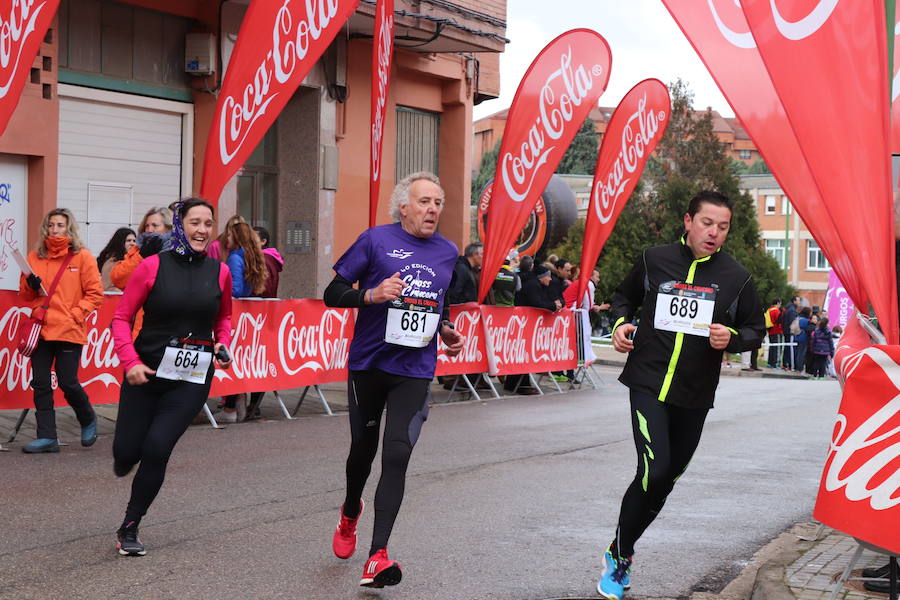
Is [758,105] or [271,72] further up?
[271,72]

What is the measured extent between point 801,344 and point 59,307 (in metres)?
27.9

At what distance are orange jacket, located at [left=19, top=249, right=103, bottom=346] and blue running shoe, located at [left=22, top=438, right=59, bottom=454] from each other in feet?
2.66

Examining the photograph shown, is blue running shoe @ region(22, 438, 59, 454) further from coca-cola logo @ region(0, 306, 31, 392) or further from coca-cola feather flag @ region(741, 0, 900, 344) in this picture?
coca-cola feather flag @ region(741, 0, 900, 344)

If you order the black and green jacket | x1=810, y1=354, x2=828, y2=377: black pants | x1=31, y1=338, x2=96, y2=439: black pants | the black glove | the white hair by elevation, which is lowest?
x1=810, y1=354, x2=828, y2=377: black pants

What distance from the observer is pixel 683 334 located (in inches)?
232

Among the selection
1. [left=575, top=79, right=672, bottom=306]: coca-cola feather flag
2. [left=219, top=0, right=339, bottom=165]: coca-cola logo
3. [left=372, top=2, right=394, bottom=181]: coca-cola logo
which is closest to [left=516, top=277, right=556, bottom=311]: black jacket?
[left=575, top=79, right=672, bottom=306]: coca-cola feather flag

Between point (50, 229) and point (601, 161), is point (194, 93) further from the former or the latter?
point (50, 229)

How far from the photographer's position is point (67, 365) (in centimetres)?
988

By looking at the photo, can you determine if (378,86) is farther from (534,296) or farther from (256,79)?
(534,296)

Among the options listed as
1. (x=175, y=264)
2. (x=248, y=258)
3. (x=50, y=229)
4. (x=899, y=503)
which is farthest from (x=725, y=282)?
(x=248, y=258)

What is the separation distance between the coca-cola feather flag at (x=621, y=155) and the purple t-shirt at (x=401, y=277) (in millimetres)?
10599

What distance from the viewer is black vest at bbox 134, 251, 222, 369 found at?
6523 millimetres

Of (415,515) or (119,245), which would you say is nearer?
(415,515)

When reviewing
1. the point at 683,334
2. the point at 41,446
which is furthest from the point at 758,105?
the point at 41,446
